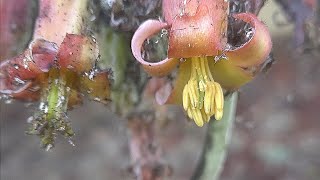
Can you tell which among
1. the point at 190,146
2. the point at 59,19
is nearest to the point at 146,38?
the point at 59,19

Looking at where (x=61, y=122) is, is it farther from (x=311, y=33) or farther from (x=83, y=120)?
(x=83, y=120)

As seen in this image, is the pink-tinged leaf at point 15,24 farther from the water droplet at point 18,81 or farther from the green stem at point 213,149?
the green stem at point 213,149

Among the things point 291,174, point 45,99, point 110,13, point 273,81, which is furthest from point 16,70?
point 273,81

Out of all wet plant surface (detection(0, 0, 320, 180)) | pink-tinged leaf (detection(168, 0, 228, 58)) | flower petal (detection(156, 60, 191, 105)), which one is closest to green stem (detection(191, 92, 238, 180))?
flower petal (detection(156, 60, 191, 105))

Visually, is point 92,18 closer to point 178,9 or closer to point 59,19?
point 59,19

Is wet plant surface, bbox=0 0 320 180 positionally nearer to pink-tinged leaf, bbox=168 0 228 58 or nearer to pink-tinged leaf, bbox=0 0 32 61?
pink-tinged leaf, bbox=0 0 32 61
